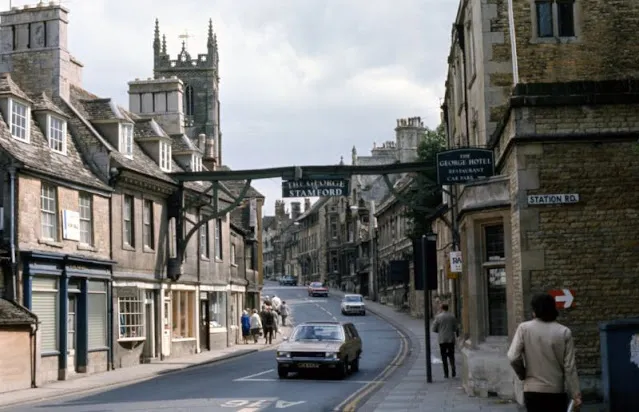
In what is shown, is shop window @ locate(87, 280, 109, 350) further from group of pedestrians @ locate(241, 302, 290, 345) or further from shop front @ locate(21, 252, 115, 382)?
group of pedestrians @ locate(241, 302, 290, 345)

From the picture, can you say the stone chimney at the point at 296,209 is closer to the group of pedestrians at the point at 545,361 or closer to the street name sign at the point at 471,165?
the street name sign at the point at 471,165

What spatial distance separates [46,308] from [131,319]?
20.5ft

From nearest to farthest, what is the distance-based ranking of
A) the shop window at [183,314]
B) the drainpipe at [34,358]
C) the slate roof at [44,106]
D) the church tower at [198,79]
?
1. the drainpipe at [34,358]
2. the slate roof at [44,106]
3. the shop window at [183,314]
4. the church tower at [198,79]

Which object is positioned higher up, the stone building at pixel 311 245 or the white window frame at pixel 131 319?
the stone building at pixel 311 245

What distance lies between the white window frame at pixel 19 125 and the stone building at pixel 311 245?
95.6 meters

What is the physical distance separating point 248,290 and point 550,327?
4517cm

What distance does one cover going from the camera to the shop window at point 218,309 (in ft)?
141

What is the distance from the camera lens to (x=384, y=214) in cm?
8406

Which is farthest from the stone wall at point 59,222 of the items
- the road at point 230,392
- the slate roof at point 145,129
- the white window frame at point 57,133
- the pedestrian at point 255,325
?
the pedestrian at point 255,325

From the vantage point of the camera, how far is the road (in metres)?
18.2

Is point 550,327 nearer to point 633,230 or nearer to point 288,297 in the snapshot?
point 633,230

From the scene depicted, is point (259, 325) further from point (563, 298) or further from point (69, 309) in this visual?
point (563, 298)

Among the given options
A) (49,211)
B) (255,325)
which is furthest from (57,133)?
(255,325)

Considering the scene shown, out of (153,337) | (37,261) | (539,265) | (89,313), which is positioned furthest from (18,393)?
(539,265)
